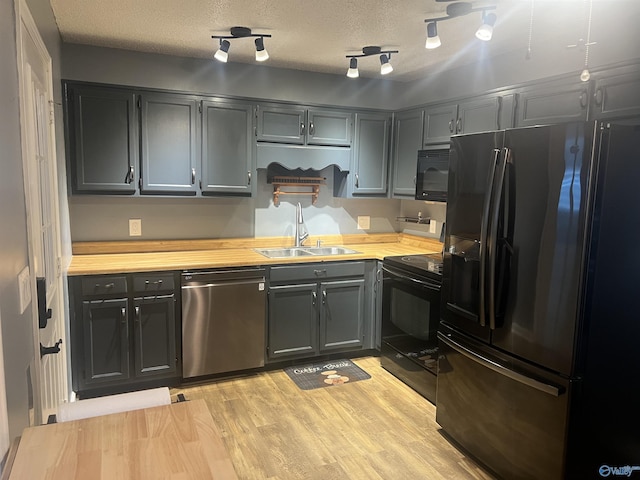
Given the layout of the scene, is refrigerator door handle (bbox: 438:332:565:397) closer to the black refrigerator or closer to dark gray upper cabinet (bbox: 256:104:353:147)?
the black refrigerator

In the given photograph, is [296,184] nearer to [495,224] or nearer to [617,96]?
[495,224]

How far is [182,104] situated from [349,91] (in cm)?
154

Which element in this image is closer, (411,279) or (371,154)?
(411,279)

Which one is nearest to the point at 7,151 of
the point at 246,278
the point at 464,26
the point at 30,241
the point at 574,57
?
the point at 30,241

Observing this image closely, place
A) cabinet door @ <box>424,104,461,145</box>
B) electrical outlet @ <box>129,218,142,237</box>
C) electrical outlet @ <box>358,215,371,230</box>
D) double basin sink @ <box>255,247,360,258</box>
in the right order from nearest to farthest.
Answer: cabinet door @ <box>424,104,461,145</box> < electrical outlet @ <box>129,218,142,237</box> < double basin sink @ <box>255,247,360,258</box> < electrical outlet @ <box>358,215,371,230</box>

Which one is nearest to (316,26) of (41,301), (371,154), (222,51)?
(222,51)

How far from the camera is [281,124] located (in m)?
3.86

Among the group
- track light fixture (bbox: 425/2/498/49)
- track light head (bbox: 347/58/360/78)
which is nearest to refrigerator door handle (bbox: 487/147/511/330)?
track light fixture (bbox: 425/2/498/49)

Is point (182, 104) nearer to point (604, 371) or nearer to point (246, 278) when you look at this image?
point (246, 278)

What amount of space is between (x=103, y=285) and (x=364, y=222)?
2.48 meters

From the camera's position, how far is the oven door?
3250 millimetres

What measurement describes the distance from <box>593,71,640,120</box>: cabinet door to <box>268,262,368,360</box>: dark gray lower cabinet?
6.87 feet

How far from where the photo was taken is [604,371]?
80.5 inches

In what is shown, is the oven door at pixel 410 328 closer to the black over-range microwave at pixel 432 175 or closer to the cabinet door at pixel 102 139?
the black over-range microwave at pixel 432 175
